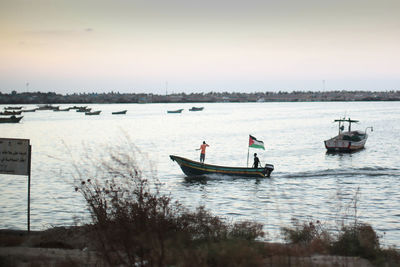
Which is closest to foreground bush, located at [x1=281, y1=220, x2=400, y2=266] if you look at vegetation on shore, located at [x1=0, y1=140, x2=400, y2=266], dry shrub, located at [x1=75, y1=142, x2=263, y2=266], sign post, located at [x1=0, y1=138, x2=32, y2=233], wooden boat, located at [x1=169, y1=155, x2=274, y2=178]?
vegetation on shore, located at [x1=0, y1=140, x2=400, y2=266]

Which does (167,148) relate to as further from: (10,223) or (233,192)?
(10,223)

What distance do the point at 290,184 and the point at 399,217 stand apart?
10953 mm

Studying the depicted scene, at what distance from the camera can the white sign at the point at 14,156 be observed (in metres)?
12.9

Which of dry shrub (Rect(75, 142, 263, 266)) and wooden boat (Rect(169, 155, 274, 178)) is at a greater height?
dry shrub (Rect(75, 142, 263, 266))

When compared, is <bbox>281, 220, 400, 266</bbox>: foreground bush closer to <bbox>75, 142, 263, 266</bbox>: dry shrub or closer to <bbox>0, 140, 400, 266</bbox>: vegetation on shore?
<bbox>0, 140, 400, 266</bbox>: vegetation on shore

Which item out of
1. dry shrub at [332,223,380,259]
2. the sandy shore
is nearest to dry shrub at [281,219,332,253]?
dry shrub at [332,223,380,259]

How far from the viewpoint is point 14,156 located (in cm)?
1302

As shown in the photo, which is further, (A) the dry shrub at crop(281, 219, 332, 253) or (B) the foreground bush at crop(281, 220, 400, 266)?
(A) the dry shrub at crop(281, 219, 332, 253)

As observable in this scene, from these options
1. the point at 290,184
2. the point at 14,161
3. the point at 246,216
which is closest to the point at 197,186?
the point at 290,184

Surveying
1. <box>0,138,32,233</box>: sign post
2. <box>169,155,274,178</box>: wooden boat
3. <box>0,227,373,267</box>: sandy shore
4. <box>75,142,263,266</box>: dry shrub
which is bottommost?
<box>169,155,274,178</box>: wooden boat

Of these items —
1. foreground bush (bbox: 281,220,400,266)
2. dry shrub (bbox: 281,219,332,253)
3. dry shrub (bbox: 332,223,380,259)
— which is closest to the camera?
foreground bush (bbox: 281,220,400,266)

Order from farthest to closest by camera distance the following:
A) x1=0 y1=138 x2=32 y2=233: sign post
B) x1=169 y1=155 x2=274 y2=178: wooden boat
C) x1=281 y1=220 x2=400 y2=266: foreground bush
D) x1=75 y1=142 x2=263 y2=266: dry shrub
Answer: x1=169 y1=155 x2=274 y2=178: wooden boat
x1=0 y1=138 x2=32 y2=233: sign post
x1=281 y1=220 x2=400 y2=266: foreground bush
x1=75 y1=142 x2=263 y2=266: dry shrub

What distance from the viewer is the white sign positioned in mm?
12930

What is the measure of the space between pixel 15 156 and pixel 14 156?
27mm
